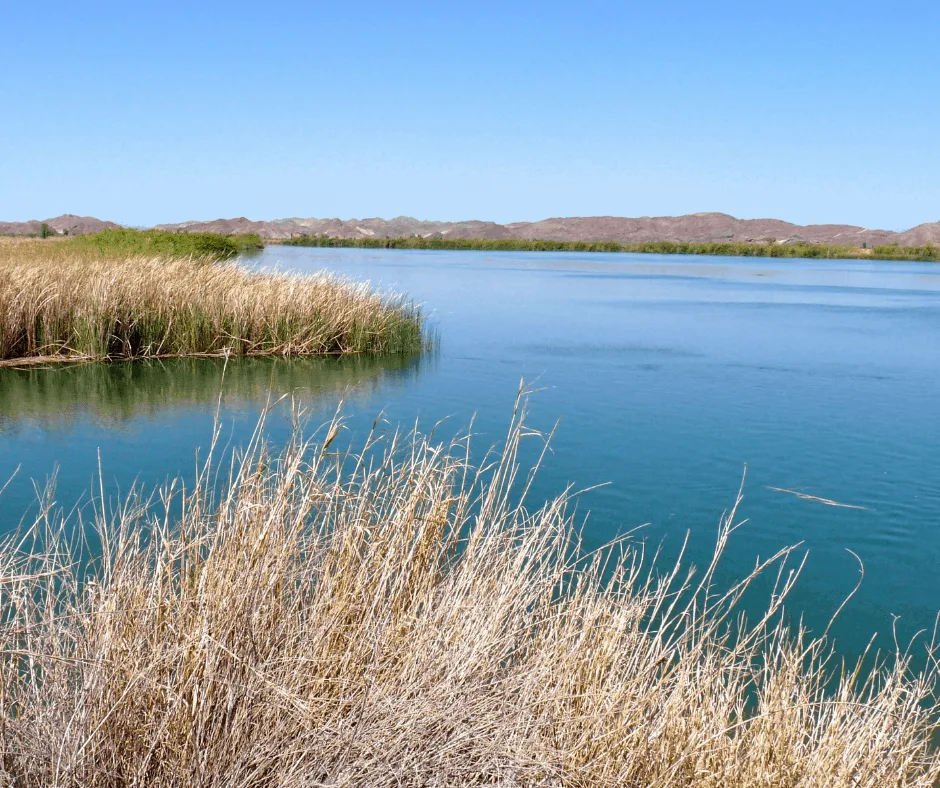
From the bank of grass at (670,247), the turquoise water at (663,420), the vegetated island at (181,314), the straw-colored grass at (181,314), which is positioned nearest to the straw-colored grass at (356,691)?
the turquoise water at (663,420)

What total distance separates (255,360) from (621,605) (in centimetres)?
1120

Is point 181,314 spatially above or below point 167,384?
above

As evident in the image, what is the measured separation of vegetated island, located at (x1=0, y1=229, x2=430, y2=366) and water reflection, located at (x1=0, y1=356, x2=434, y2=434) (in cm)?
42

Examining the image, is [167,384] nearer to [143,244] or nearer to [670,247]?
[143,244]

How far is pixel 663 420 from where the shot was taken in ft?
32.9

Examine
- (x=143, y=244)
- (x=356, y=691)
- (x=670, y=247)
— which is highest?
(x=670, y=247)

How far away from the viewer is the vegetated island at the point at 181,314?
41.0 ft

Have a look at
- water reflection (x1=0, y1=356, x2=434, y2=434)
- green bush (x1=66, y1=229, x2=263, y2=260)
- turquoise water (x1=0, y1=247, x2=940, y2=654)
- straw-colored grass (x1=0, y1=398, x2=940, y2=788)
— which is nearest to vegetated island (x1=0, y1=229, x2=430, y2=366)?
water reflection (x1=0, y1=356, x2=434, y2=434)

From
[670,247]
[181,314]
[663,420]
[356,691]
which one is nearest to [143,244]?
[181,314]

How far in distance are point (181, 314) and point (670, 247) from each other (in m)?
65.3

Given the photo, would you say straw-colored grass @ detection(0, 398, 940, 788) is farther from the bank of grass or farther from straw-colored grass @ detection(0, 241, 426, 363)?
the bank of grass

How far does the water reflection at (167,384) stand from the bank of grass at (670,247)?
195 ft

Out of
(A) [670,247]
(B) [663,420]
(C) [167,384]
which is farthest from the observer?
(A) [670,247]

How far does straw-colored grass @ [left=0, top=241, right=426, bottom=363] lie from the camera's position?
12.5m
